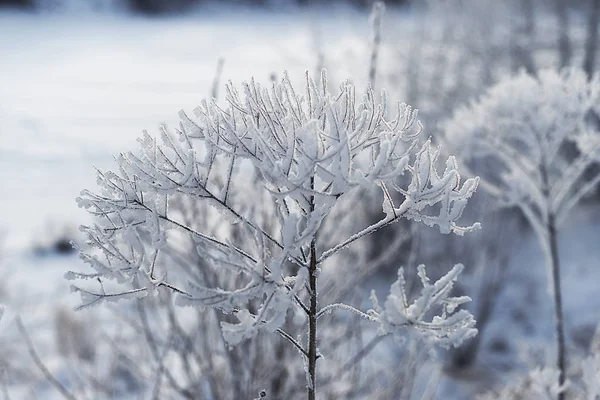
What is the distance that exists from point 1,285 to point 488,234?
706 centimetres

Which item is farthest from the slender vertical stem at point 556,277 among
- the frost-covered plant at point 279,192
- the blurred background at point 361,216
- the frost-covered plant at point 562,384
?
the frost-covered plant at point 279,192

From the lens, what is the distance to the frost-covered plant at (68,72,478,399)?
1.16m

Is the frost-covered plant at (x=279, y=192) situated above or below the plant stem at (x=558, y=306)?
above

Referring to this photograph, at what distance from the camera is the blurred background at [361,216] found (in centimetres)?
380

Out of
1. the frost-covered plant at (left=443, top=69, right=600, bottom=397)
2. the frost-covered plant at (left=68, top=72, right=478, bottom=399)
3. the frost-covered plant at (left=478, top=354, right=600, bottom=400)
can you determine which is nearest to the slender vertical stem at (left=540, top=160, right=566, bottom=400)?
the frost-covered plant at (left=443, top=69, right=600, bottom=397)

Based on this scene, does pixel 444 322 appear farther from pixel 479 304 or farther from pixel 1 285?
pixel 1 285

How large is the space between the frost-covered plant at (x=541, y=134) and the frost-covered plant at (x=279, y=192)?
6.45ft

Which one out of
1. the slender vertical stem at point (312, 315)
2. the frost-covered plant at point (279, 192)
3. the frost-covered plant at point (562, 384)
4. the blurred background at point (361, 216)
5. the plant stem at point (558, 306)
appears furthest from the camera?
the blurred background at point (361, 216)

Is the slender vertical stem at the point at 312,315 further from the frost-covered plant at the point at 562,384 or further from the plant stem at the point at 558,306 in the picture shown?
the plant stem at the point at 558,306

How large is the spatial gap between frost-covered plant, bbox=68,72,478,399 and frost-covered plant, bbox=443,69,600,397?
77.4 inches

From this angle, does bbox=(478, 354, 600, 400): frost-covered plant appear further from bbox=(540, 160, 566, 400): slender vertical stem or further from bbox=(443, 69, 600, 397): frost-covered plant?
bbox=(443, 69, 600, 397): frost-covered plant

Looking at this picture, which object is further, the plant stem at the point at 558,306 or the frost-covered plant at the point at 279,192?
the plant stem at the point at 558,306

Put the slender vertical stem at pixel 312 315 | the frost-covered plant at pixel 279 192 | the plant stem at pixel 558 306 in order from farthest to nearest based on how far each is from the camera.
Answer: the plant stem at pixel 558 306 < the slender vertical stem at pixel 312 315 < the frost-covered plant at pixel 279 192

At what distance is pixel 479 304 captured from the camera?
342 inches
